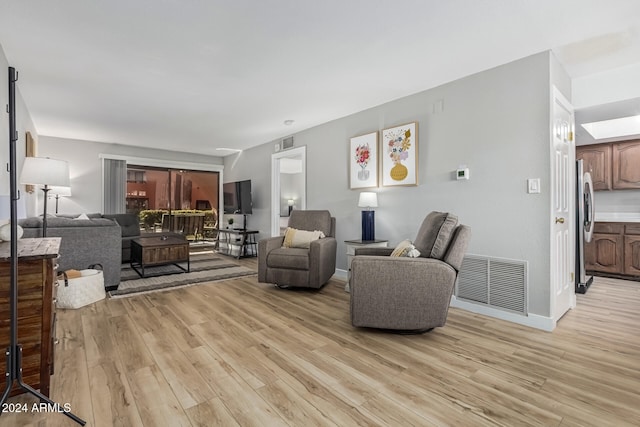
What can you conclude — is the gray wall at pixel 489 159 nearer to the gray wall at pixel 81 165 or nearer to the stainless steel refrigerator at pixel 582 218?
the stainless steel refrigerator at pixel 582 218

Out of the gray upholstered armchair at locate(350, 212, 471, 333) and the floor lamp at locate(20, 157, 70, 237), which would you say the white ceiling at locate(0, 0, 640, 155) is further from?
the gray upholstered armchair at locate(350, 212, 471, 333)

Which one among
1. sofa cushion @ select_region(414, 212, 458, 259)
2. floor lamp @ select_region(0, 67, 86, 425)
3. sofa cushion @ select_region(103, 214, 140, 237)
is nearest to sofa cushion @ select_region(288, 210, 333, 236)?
sofa cushion @ select_region(414, 212, 458, 259)

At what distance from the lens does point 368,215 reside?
3.83 metres

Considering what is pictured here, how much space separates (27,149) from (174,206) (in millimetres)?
3245

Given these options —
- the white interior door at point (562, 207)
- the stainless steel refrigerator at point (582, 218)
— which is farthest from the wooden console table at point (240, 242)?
the stainless steel refrigerator at point (582, 218)

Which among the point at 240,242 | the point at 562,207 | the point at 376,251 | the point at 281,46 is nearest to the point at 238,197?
the point at 240,242

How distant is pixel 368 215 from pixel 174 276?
282 centimetres

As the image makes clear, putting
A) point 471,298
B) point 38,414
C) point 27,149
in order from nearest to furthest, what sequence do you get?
point 38,414
point 471,298
point 27,149

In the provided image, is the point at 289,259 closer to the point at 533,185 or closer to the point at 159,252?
the point at 159,252

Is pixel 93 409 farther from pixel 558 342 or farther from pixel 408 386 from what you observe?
pixel 558 342

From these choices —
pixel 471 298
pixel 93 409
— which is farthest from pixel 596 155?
pixel 93 409

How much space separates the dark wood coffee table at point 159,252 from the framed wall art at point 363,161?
2651 mm

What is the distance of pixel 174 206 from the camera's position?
23.7 feet

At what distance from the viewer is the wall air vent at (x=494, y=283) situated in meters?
2.72
